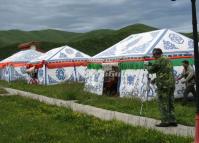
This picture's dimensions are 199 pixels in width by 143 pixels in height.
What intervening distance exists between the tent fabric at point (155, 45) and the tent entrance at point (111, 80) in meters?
0.52

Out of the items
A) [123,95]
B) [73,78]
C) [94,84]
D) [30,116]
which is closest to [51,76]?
[73,78]

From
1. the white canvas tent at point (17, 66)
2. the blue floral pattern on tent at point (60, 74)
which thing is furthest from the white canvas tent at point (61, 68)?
the white canvas tent at point (17, 66)

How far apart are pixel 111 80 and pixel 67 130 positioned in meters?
11.4

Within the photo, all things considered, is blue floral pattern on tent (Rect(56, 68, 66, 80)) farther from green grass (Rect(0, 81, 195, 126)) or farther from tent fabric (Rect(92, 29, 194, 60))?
tent fabric (Rect(92, 29, 194, 60))

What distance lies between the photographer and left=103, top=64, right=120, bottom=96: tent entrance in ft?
76.6

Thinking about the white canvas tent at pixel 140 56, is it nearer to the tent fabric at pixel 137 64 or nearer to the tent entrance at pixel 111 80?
the tent fabric at pixel 137 64

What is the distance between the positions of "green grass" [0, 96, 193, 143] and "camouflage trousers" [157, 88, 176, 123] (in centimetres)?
102

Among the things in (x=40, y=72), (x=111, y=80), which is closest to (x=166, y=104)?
(x=111, y=80)

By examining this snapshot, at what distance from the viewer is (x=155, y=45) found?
21.4m

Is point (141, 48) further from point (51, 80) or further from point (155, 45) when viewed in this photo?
point (51, 80)

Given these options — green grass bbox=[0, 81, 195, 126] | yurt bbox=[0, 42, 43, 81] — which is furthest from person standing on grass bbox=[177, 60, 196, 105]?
yurt bbox=[0, 42, 43, 81]

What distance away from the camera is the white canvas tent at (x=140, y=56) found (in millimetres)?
20844

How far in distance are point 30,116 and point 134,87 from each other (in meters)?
6.52

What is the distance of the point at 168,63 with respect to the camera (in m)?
12.9
